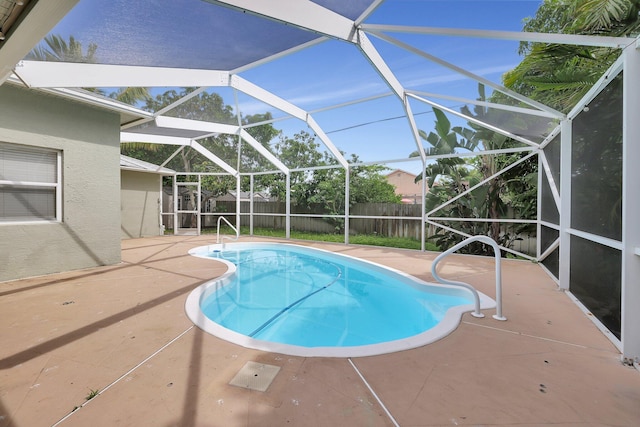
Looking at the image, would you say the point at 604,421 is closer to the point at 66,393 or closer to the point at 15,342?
the point at 66,393

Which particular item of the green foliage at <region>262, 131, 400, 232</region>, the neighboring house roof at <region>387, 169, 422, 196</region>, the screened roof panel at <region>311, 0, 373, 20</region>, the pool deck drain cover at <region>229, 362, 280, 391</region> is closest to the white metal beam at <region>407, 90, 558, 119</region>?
the screened roof panel at <region>311, 0, 373, 20</region>

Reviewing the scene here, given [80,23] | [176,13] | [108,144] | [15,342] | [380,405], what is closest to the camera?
[380,405]

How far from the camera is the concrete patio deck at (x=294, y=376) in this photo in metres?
1.72

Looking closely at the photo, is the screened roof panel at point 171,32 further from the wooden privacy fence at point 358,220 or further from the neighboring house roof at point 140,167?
the neighboring house roof at point 140,167

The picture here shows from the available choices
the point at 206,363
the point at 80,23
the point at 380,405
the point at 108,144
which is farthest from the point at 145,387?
the point at 108,144

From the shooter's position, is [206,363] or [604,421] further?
[206,363]

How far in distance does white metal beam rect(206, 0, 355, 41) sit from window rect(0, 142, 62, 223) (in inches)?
174

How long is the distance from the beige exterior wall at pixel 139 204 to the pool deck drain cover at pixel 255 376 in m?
10.5

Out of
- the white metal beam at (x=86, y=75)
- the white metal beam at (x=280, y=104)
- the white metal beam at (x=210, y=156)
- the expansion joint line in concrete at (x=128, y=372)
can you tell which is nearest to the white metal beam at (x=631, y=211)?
the expansion joint line in concrete at (x=128, y=372)

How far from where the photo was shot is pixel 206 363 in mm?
2307

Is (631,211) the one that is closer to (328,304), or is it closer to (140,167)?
(328,304)

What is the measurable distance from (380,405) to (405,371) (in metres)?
0.49

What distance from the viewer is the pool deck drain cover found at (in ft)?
6.59

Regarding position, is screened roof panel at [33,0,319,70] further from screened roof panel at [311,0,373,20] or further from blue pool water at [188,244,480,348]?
blue pool water at [188,244,480,348]
